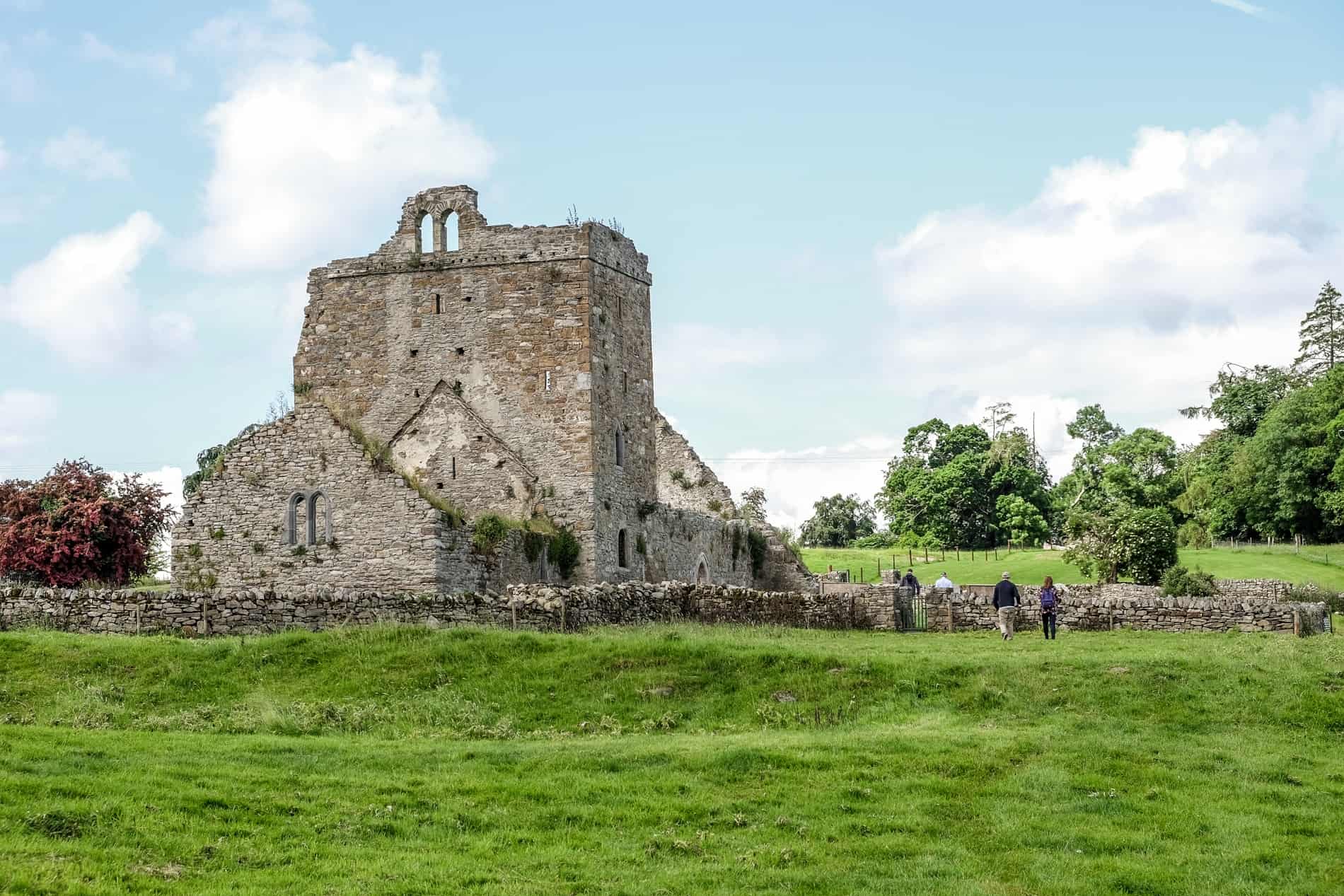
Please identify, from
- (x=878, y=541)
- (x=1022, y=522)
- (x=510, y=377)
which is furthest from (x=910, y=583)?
(x=878, y=541)

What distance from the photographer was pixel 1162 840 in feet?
58.1

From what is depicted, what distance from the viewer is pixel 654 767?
20062 millimetres

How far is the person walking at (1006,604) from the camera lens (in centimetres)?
3481

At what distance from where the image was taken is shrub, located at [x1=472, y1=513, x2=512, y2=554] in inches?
1469

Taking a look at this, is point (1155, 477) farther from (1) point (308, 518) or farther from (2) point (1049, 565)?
(1) point (308, 518)

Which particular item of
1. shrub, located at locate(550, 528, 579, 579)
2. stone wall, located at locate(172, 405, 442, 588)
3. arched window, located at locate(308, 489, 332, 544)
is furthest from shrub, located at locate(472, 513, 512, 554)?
arched window, located at locate(308, 489, 332, 544)

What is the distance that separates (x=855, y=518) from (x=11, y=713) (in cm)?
9934

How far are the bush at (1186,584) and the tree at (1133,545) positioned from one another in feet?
22.3

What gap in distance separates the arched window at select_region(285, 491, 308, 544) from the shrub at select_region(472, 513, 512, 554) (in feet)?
12.8

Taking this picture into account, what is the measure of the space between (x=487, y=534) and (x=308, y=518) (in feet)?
13.3

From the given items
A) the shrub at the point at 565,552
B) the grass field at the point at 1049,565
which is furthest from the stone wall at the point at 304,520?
the grass field at the point at 1049,565

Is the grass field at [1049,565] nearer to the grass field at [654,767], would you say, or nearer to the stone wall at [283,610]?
the stone wall at [283,610]

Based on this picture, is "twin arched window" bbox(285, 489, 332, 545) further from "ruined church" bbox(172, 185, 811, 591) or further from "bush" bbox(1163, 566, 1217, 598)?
"bush" bbox(1163, 566, 1217, 598)

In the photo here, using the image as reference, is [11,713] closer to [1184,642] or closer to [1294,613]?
[1184,642]
